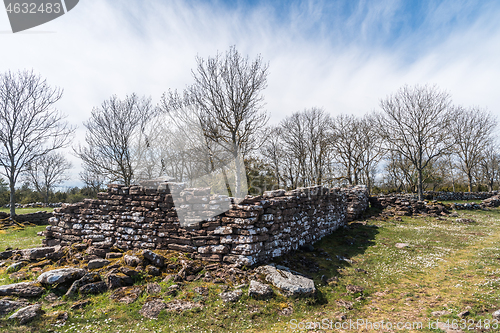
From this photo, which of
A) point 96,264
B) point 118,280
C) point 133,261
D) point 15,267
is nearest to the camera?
point 118,280

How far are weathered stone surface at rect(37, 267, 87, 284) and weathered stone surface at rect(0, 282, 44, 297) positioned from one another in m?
0.21

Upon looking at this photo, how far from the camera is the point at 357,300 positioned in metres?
5.92

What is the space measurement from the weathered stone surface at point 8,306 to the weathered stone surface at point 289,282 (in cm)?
514

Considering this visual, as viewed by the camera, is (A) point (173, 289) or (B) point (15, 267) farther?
(B) point (15, 267)

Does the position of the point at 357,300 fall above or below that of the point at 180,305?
below

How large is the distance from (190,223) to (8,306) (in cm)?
419

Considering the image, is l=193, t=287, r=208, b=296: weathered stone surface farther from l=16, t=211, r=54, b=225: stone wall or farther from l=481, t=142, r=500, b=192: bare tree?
l=481, t=142, r=500, b=192: bare tree

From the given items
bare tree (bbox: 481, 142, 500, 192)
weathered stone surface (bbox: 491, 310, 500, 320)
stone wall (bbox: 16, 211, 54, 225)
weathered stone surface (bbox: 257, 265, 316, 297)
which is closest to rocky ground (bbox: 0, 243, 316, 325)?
weathered stone surface (bbox: 257, 265, 316, 297)

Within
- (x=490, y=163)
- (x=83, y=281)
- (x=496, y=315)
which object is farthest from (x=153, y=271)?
(x=490, y=163)

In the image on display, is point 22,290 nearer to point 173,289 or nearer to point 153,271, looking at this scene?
point 153,271

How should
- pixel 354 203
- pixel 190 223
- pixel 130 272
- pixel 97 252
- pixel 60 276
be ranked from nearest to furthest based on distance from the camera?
pixel 60 276
pixel 130 272
pixel 190 223
pixel 97 252
pixel 354 203

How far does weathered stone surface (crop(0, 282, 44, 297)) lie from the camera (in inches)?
200

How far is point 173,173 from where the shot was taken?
26.6 m

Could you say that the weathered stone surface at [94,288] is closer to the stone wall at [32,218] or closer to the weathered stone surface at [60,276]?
the weathered stone surface at [60,276]
